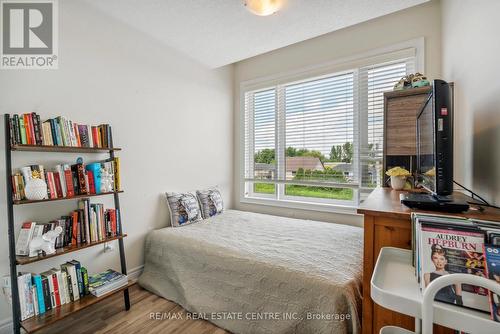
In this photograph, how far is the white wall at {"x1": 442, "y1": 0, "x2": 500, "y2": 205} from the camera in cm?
114

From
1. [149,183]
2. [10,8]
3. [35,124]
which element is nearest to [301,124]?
[149,183]

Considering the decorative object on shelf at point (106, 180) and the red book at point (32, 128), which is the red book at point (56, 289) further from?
the red book at point (32, 128)

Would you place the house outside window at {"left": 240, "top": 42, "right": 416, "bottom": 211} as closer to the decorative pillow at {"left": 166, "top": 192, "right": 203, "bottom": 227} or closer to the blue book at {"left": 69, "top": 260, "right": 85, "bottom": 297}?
the decorative pillow at {"left": 166, "top": 192, "right": 203, "bottom": 227}

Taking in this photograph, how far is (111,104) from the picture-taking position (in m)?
2.24

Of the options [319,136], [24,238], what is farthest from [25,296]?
[319,136]

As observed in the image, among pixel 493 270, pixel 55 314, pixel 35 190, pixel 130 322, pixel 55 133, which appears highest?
pixel 55 133

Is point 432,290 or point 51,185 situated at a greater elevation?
point 51,185

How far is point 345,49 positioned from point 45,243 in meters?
3.41

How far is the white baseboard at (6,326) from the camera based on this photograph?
1607 millimetres

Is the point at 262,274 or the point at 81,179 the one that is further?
the point at 81,179

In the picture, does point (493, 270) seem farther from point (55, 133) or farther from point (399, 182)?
point (55, 133)

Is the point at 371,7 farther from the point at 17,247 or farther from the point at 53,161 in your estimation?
the point at 17,247

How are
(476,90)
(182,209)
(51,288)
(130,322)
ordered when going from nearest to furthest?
1. (476,90)
2. (51,288)
3. (130,322)
4. (182,209)

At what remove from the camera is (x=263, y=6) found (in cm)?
197
